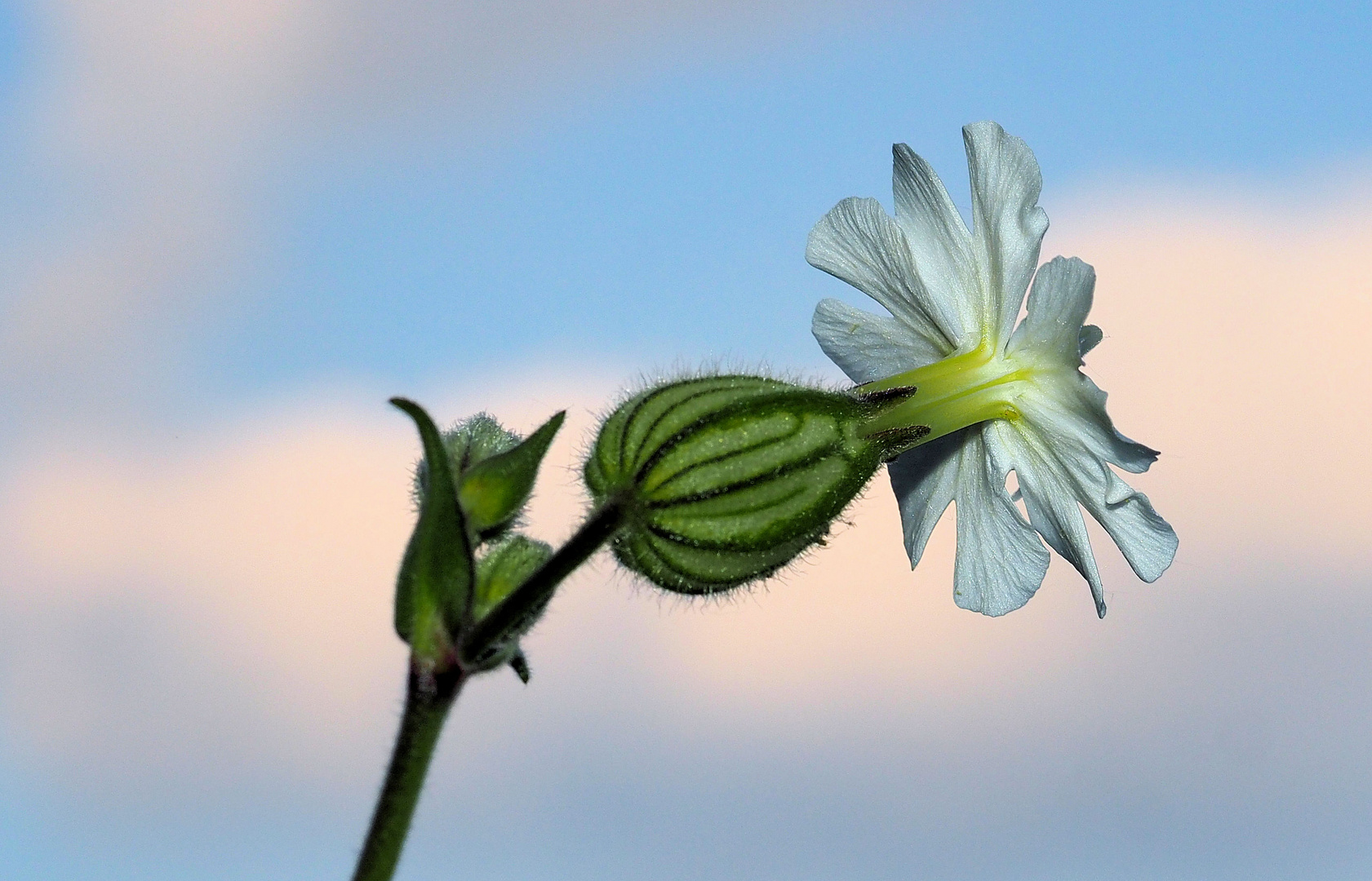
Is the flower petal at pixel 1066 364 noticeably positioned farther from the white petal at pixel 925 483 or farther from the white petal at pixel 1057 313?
the white petal at pixel 925 483

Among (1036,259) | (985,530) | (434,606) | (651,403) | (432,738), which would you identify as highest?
(1036,259)

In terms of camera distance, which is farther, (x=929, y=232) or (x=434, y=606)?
(x=929, y=232)

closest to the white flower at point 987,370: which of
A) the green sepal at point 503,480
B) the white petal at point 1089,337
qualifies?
the white petal at point 1089,337

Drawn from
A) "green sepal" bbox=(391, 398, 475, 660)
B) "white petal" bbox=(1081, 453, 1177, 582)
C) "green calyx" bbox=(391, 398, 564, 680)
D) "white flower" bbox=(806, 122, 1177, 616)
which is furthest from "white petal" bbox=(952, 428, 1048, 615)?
"green sepal" bbox=(391, 398, 475, 660)

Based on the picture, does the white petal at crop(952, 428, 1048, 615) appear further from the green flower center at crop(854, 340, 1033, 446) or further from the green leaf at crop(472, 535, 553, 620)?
the green leaf at crop(472, 535, 553, 620)

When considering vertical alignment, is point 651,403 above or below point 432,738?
above

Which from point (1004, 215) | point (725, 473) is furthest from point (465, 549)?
point (1004, 215)

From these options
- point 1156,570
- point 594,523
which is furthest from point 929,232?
point 594,523

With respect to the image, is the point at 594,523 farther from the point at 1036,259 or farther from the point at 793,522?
the point at 1036,259
